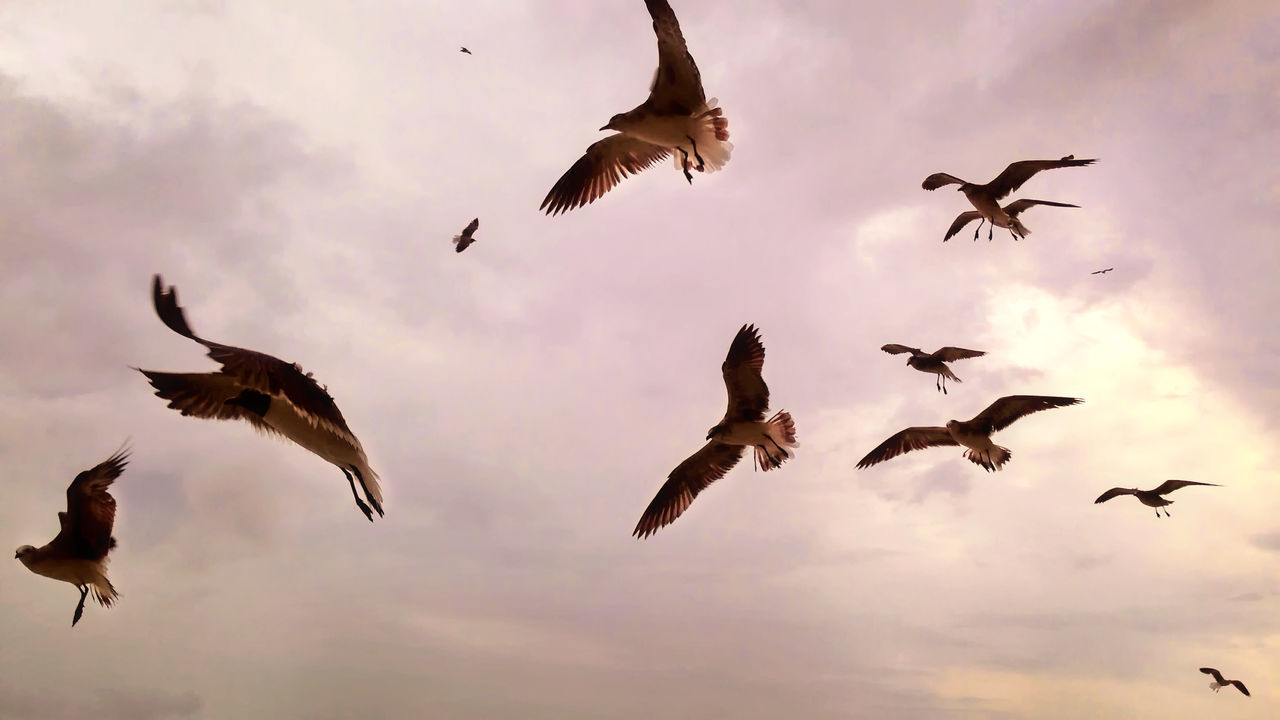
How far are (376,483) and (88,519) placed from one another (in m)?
6.71

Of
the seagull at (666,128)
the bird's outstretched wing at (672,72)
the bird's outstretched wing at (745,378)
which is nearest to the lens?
the bird's outstretched wing at (672,72)

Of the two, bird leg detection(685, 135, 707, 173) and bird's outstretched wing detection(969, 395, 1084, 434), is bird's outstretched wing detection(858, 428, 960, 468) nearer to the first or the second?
bird's outstretched wing detection(969, 395, 1084, 434)

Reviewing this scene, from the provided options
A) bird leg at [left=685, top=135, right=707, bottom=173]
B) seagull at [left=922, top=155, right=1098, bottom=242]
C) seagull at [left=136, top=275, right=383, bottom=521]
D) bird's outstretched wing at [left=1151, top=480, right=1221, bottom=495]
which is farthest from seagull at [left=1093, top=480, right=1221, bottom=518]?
seagull at [left=136, top=275, right=383, bottom=521]

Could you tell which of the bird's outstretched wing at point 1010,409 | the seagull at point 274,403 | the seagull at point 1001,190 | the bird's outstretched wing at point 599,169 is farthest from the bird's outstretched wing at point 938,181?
the seagull at point 274,403

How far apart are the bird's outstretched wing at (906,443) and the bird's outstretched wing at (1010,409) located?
1.15 metres

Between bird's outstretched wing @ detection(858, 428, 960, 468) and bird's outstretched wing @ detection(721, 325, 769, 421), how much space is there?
5.28m

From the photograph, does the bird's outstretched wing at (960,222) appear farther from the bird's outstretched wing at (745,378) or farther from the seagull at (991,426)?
the bird's outstretched wing at (745,378)

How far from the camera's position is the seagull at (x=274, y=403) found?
5.96 meters

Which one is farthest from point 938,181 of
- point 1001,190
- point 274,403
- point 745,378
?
point 274,403

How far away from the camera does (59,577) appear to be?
1146 centimetres

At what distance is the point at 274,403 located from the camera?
6.14m

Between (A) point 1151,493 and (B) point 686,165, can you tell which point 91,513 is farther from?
(A) point 1151,493

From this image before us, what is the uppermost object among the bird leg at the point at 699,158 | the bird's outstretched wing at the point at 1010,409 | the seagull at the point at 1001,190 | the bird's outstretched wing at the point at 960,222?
the bird's outstretched wing at the point at 960,222

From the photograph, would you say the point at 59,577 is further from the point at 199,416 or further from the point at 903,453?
the point at 903,453
